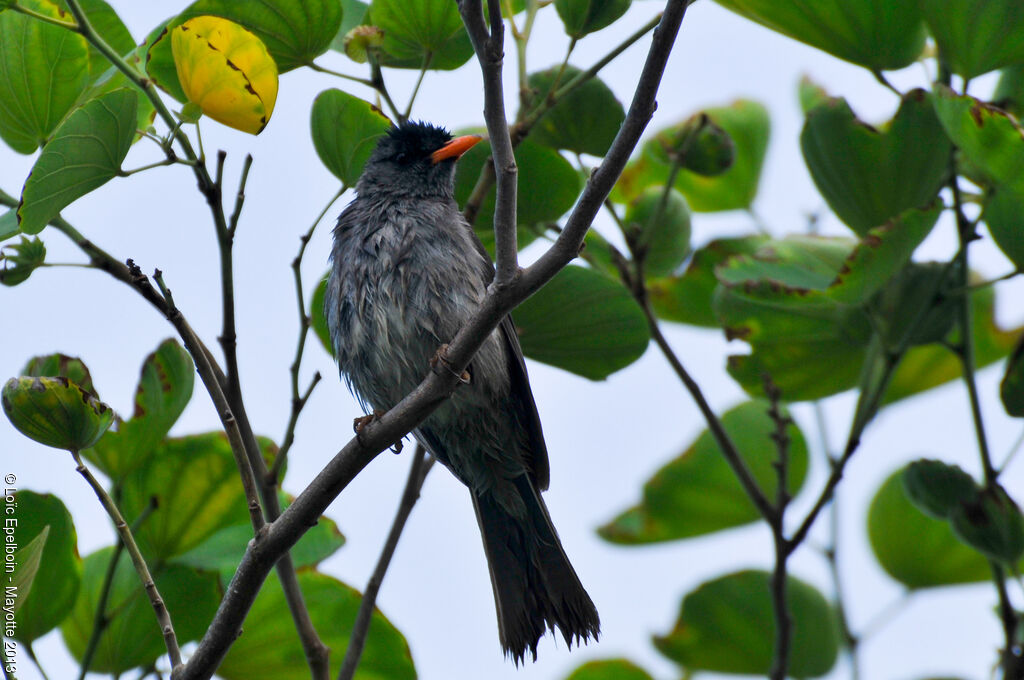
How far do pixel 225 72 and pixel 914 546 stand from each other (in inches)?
113

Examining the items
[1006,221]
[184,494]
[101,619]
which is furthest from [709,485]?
[101,619]

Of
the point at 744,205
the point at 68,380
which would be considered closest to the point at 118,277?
the point at 68,380

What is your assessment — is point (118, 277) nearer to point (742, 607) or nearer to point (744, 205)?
point (742, 607)

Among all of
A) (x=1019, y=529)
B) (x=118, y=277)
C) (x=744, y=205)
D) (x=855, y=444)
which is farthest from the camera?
(x=744, y=205)

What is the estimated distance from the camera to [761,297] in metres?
3.20

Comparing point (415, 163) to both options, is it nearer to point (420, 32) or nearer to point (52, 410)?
point (420, 32)

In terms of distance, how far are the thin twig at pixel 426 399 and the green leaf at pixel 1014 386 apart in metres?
1.59

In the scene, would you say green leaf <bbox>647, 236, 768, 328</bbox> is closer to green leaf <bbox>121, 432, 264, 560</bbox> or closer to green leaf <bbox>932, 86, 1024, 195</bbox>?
green leaf <bbox>932, 86, 1024, 195</bbox>

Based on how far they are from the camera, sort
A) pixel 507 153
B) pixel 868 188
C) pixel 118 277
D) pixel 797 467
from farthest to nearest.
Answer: pixel 797 467 < pixel 868 188 < pixel 118 277 < pixel 507 153

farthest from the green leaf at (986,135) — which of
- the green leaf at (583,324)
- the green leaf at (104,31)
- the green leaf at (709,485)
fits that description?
the green leaf at (104,31)

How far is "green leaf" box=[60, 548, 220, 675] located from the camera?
293cm

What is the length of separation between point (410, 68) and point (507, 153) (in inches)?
51.5

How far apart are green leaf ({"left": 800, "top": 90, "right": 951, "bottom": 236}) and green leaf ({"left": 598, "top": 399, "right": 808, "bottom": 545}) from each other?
91cm

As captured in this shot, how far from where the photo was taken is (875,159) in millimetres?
3270
